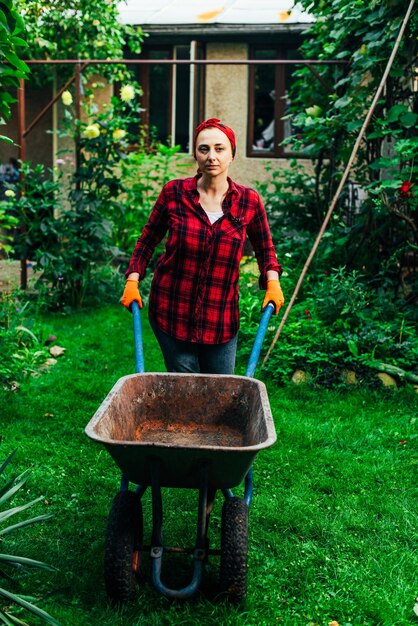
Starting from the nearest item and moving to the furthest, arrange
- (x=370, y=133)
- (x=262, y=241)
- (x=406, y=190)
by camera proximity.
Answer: (x=262, y=241) → (x=406, y=190) → (x=370, y=133)

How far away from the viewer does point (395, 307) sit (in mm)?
6094

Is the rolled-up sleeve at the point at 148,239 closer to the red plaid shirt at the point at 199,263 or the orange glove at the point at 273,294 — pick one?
the red plaid shirt at the point at 199,263

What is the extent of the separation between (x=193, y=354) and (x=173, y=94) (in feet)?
30.4

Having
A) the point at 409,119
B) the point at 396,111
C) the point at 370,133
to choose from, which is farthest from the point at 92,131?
the point at 409,119

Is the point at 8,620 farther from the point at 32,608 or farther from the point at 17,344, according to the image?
the point at 17,344

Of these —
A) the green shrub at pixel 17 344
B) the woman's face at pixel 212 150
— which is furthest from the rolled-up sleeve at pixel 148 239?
the green shrub at pixel 17 344

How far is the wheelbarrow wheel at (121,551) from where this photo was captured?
2.73m

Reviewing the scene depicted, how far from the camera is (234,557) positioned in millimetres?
2740

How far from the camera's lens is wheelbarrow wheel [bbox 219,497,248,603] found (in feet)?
9.00

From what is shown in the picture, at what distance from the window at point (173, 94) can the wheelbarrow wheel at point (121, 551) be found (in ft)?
31.7

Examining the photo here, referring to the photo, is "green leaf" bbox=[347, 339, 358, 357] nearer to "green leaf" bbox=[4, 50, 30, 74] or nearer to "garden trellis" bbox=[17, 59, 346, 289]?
"garden trellis" bbox=[17, 59, 346, 289]

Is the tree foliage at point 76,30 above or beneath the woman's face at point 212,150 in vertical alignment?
above

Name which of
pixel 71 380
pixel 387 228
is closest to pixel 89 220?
pixel 71 380

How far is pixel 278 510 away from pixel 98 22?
8.77m
